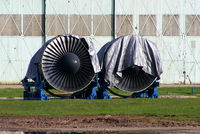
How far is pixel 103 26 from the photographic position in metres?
79.4

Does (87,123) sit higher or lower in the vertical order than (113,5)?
lower

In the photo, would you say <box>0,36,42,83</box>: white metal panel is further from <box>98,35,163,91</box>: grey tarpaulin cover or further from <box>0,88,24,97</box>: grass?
<box>98,35,163,91</box>: grey tarpaulin cover

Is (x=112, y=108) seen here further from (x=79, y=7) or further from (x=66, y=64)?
(x=79, y=7)

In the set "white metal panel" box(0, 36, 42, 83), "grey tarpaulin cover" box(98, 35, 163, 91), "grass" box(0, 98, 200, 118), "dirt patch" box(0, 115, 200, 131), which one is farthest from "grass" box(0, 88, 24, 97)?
"dirt patch" box(0, 115, 200, 131)

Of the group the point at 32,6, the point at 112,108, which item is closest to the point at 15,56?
the point at 32,6

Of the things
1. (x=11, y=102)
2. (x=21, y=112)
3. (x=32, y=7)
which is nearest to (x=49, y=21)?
(x=32, y=7)

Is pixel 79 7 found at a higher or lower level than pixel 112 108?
higher

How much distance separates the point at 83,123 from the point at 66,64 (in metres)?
15.8

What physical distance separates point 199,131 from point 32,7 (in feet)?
167

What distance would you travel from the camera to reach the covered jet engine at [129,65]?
1970 inches

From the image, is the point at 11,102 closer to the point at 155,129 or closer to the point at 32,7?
the point at 155,129

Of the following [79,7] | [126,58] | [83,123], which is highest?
[79,7]

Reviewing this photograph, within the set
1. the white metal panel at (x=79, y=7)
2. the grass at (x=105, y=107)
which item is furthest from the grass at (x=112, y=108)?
the white metal panel at (x=79, y=7)

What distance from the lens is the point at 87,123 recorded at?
32.8m
